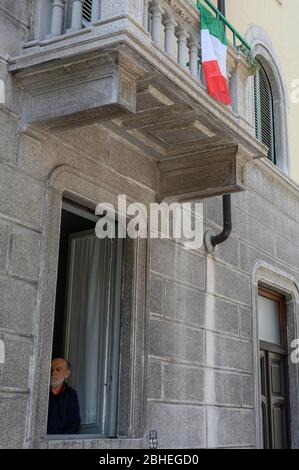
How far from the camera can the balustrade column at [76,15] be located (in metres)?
5.27

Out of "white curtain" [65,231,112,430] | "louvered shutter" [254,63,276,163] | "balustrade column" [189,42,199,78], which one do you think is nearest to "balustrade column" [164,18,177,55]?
"balustrade column" [189,42,199,78]

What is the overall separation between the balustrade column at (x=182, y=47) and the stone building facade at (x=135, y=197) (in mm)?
13

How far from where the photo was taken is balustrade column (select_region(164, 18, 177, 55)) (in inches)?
230

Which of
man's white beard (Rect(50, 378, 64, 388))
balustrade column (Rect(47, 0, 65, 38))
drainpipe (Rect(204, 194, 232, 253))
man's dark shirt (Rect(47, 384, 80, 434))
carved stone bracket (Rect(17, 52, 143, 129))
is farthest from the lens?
drainpipe (Rect(204, 194, 232, 253))

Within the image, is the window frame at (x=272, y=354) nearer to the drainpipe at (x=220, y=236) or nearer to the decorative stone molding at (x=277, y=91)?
the drainpipe at (x=220, y=236)

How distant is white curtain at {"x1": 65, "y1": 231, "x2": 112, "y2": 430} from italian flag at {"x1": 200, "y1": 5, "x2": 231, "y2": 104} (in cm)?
184

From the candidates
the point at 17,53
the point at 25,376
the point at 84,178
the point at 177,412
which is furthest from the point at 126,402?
the point at 17,53

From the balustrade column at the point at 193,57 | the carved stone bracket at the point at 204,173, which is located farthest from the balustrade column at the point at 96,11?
the carved stone bracket at the point at 204,173

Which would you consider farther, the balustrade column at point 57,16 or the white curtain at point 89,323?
the white curtain at point 89,323

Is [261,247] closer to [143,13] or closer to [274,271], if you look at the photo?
[274,271]

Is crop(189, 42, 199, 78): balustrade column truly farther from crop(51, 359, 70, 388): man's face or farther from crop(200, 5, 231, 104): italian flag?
crop(51, 359, 70, 388): man's face

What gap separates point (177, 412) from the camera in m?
6.81

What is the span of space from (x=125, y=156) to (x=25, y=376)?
2.48 m

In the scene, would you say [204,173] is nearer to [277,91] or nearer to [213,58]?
[213,58]
